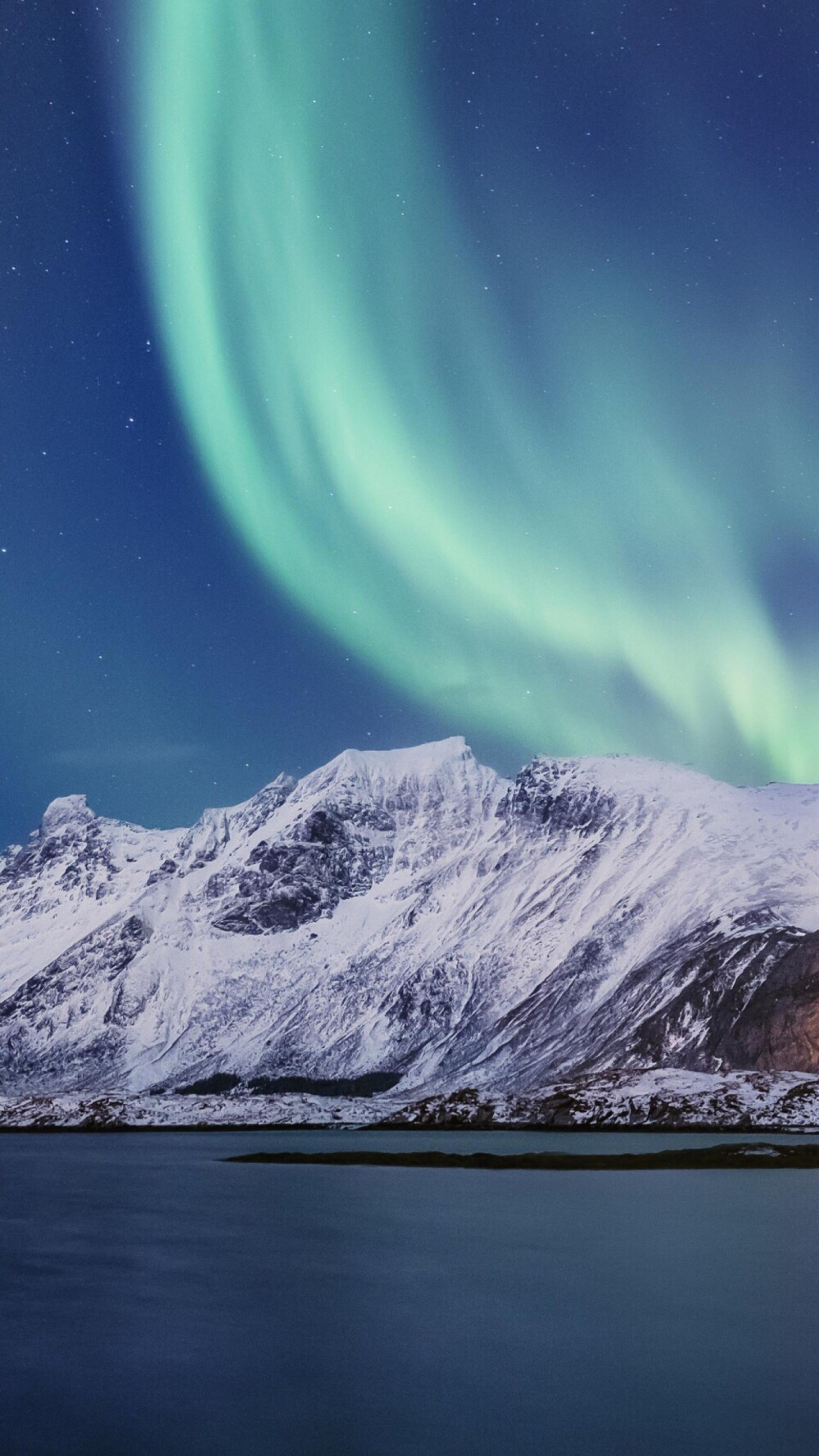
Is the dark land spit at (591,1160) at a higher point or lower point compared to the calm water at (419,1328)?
higher

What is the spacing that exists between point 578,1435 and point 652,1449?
165 cm

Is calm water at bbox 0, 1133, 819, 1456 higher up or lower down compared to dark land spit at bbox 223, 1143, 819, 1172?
lower down

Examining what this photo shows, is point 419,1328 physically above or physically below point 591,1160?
below

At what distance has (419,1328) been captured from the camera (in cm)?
3422

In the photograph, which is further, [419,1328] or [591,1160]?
[591,1160]

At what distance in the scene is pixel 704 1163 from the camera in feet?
311

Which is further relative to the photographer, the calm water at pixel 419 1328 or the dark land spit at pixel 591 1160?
the dark land spit at pixel 591 1160

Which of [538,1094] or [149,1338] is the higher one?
[538,1094]

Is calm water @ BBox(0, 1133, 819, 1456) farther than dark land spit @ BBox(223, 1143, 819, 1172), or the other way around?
dark land spit @ BBox(223, 1143, 819, 1172)

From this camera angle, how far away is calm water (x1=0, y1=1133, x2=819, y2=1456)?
24031 millimetres

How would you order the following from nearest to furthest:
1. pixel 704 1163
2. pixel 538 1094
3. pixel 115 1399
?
pixel 115 1399 < pixel 704 1163 < pixel 538 1094

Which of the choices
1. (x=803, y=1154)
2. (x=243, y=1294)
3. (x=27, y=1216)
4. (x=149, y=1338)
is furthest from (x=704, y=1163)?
(x=149, y=1338)

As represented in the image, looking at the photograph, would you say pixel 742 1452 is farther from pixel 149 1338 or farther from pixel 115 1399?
pixel 149 1338

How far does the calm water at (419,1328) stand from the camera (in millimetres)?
24031
